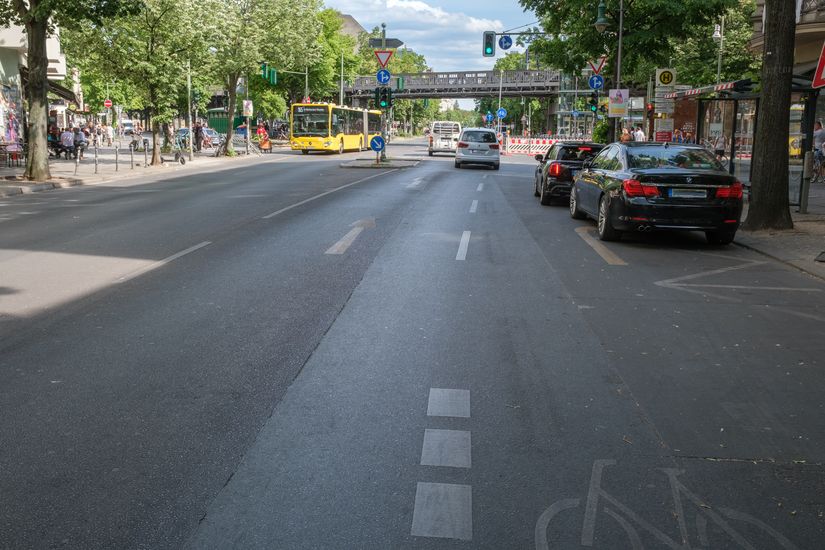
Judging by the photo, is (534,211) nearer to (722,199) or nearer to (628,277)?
(722,199)

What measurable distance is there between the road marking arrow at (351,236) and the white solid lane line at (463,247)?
1.54 metres

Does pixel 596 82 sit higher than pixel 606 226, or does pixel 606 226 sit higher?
pixel 596 82

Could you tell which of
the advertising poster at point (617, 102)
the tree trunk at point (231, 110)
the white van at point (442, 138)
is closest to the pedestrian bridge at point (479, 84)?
the white van at point (442, 138)

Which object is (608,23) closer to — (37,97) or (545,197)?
(545,197)

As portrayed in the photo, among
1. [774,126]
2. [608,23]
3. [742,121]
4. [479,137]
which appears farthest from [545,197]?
[479,137]

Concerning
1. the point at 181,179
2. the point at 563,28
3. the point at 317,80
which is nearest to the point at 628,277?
the point at 181,179

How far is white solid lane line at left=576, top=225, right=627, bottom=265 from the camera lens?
11.1 m

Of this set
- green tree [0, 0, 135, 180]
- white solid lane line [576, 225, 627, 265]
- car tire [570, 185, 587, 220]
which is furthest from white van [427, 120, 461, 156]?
white solid lane line [576, 225, 627, 265]

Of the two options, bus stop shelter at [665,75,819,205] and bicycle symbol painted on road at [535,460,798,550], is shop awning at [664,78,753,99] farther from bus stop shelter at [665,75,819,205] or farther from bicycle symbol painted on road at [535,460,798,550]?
bicycle symbol painted on road at [535,460,798,550]

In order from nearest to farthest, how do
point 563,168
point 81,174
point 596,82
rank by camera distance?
point 563,168, point 81,174, point 596,82

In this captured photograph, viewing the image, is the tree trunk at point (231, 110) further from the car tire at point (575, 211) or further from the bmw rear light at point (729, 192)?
the bmw rear light at point (729, 192)

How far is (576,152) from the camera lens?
1986 centimetres

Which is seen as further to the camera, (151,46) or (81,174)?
(151,46)

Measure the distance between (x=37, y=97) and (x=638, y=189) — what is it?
59.2 feet
